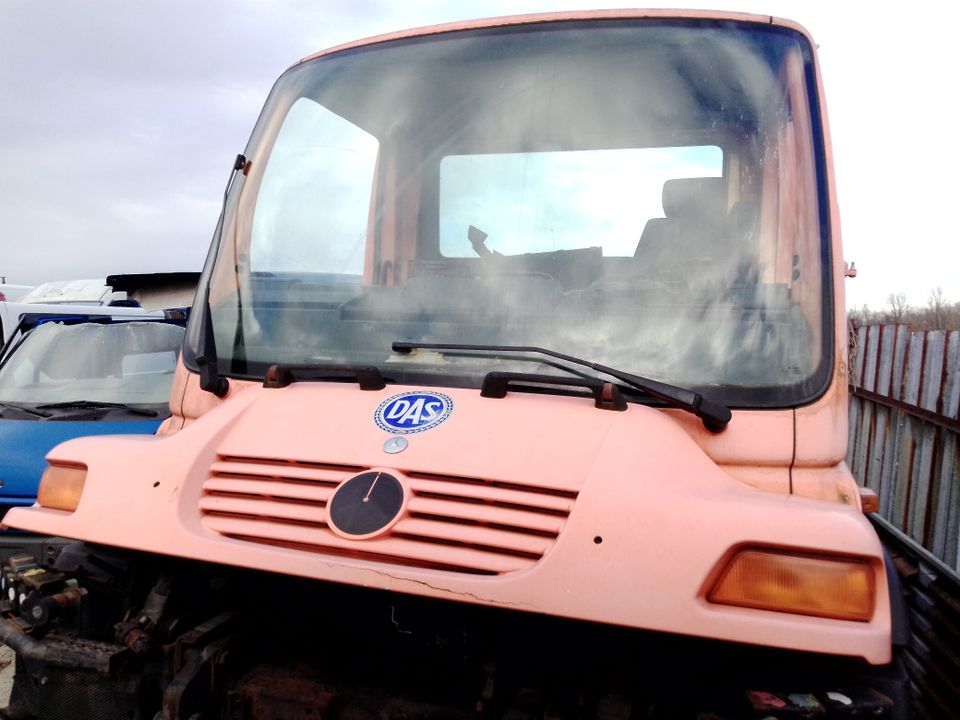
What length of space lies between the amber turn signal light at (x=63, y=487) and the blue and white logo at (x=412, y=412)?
2.89ft

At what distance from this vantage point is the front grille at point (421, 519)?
1900mm

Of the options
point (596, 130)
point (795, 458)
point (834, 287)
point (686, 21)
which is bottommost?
point (795, 458)

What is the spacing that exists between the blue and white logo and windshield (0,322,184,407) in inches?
161

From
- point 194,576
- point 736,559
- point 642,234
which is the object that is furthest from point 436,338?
point 736,559

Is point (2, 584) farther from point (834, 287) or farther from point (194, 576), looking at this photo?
point (834, 287)

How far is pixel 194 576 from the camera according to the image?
7.57 feet

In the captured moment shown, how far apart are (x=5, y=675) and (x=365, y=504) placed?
3508 millimetres

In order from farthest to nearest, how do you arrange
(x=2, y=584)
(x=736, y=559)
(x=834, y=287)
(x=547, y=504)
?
(x=2, y=584) < (x=834, y=287) < (x=547, y=504) < (x=736, y=559)

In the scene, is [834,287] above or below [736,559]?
above

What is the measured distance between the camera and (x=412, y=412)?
87.4 inches

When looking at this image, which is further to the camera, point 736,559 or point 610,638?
point 610,638

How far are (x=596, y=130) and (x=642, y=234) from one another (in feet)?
1.28

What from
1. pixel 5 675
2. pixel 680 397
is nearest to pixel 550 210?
pixel 680 397

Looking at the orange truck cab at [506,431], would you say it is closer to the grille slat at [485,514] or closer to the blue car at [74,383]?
the grille slat at [485,514]
